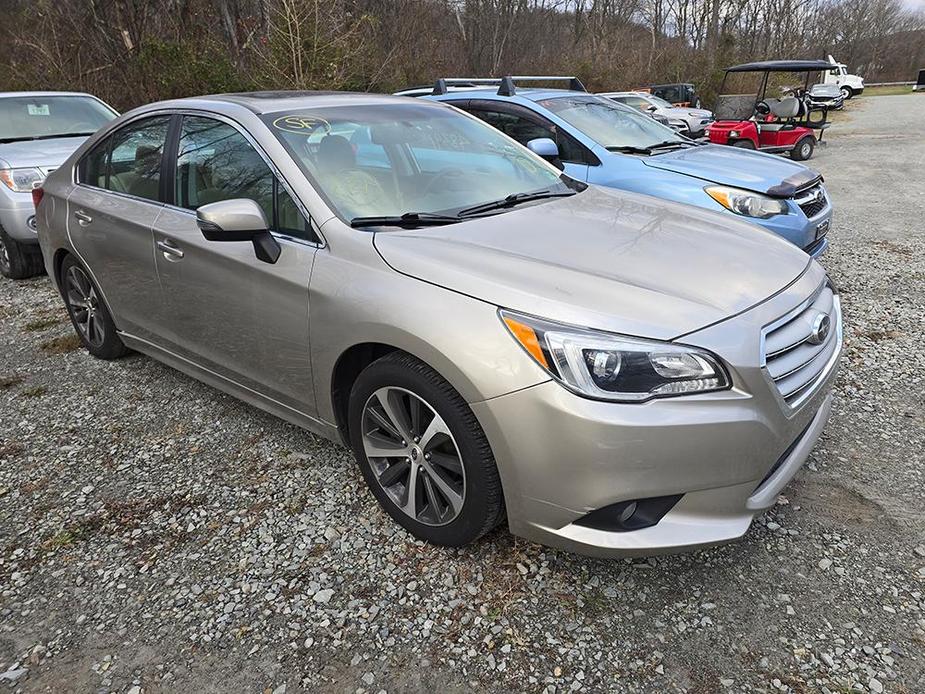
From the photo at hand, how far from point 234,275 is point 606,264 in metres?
1.60

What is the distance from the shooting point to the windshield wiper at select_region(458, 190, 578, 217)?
9.32 ft

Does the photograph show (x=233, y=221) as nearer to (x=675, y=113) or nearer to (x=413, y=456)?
(x=413, y=456)

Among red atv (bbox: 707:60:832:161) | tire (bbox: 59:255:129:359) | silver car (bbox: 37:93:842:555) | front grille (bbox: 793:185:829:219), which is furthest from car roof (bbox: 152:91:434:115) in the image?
red atv (bbox: 707:60:832:161)

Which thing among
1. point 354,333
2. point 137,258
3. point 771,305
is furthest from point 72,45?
point 771,305

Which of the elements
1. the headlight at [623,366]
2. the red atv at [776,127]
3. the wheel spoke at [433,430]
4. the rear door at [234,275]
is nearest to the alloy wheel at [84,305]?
Answer: the rear door at [234,275]

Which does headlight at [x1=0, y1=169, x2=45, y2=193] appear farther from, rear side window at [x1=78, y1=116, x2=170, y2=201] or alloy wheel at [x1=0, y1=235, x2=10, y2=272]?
rear side window at [x1=78, y1=116, x2=170, y2=201]

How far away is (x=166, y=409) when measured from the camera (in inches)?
148

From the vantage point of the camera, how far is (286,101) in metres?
3.27

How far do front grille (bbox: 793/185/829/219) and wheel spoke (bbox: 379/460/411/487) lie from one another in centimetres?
407

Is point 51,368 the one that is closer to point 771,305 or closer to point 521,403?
point 521,403

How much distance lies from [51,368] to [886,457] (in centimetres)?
489

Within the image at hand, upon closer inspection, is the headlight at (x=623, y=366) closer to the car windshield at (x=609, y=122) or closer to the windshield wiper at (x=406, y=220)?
the windshield wiper at (x=406, y=220)

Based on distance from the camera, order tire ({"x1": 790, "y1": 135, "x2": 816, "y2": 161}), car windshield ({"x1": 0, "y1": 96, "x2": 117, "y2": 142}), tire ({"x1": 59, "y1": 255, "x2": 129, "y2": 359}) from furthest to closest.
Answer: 1. tire ({"x1": 790, "y1": 135, "x2": 816, "y2": 161})
2. car windshield ({"x1": 0, "y1": 96, "x2": 117, "y2": 142})
3. tire ({"x1": 59, "y1": 255, "x2": 129, "y2": 359})

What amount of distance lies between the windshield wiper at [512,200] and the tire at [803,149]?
1179cm
